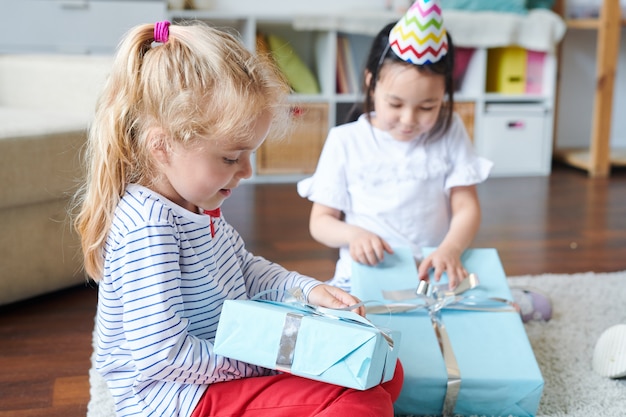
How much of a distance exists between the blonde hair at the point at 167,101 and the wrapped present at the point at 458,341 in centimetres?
41

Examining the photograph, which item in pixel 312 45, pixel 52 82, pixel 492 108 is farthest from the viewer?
pixel 312 45

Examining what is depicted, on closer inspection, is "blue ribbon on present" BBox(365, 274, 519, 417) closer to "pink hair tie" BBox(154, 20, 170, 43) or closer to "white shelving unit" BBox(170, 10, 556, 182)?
"pink hair tie" BBox(154, 20, 170, 43)

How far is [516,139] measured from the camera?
3.12 meters

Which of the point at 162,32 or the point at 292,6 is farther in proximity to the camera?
the point at 292,6

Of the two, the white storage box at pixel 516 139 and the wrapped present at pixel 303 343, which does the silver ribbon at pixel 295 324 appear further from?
the white storage box at pixel 516 139

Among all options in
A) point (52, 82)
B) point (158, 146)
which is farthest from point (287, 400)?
point (52, 82)

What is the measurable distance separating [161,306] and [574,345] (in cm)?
82

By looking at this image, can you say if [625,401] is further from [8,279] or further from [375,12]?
[375,12]

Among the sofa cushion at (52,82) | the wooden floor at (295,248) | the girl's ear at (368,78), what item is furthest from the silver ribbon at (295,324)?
the sofa cushion at (52,82)

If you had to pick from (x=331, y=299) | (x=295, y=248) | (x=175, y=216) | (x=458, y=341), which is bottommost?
(x=295, y=248)

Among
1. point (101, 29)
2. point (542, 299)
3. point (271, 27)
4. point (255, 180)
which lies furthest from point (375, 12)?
point (542, 299)

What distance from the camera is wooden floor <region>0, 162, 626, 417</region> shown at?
1.26 m

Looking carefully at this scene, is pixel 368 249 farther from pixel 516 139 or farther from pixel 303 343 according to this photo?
pixel 516 139

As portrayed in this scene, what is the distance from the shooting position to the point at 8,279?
1546 millimetres
